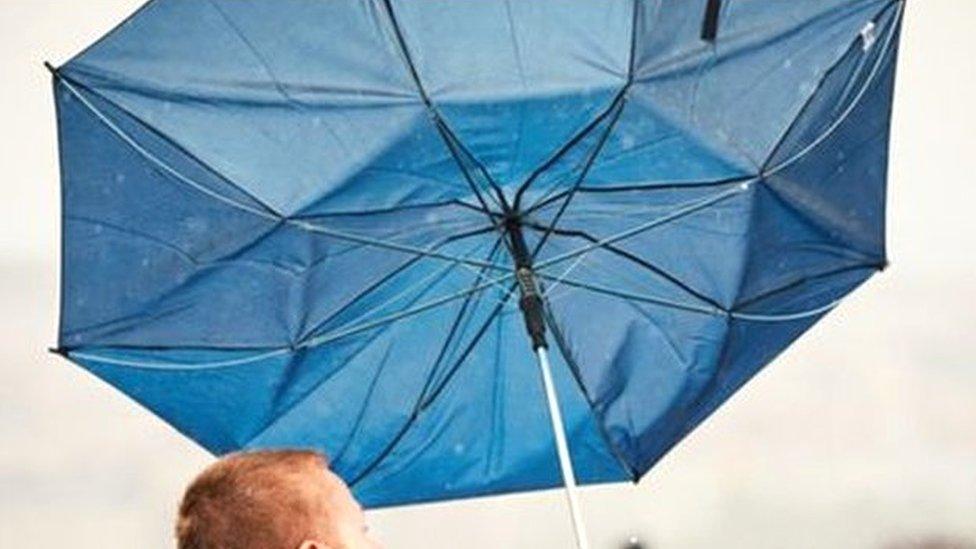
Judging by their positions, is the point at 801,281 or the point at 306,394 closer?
the point at 801,281

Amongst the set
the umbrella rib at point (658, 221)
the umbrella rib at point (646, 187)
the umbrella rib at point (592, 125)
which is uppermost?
the umbrella rib at point (592, 125)

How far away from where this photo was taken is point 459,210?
17.6ft

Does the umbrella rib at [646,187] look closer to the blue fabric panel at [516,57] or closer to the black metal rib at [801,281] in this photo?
the blue fabric panel at [516,57]

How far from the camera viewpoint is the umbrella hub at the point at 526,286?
5320 millimetres

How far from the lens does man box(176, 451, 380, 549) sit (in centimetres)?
206

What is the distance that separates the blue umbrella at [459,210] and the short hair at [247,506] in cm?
287

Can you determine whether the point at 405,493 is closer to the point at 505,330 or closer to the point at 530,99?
the point at 505,330

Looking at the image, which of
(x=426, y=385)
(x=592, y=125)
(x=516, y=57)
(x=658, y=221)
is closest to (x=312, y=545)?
(x=516, y=57)

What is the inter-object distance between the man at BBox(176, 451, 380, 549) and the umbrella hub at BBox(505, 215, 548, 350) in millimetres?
3134

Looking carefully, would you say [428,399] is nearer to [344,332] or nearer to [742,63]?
[344,332]

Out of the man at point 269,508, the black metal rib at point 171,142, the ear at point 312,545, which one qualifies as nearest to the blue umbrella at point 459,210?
the black metal rib at point 171,142

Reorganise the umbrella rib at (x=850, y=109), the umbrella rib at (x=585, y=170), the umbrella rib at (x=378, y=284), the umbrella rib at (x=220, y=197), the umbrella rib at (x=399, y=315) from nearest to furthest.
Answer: the umbrella rib at (x=585, y=170)
the umbrella rib at (x=220, y=197)
the umbrella rib at (x=850, y=109)
the umbrella rib at (x=378, y=284)
the umbrella rib at (x=399, y=315)

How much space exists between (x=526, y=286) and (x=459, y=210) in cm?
40

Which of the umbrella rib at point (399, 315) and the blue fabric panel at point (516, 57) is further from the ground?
the blue fabric panel at point (516, 57)
